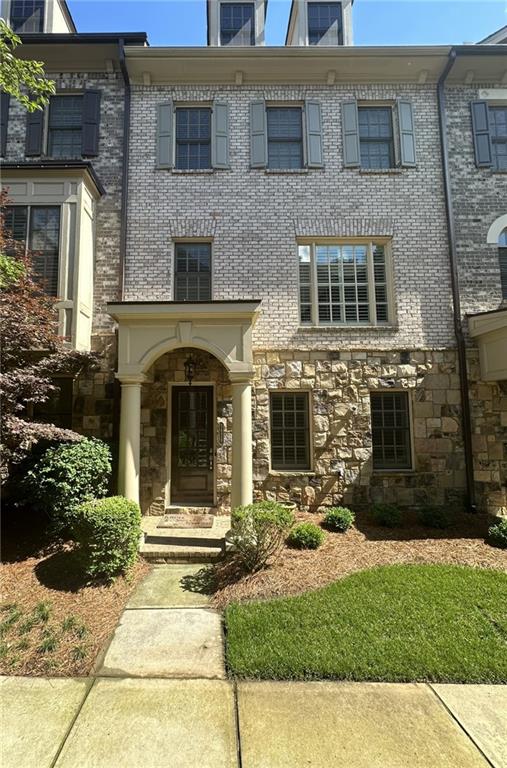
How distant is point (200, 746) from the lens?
8.98ft

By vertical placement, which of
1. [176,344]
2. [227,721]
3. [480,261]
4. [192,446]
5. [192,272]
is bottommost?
[227,721]

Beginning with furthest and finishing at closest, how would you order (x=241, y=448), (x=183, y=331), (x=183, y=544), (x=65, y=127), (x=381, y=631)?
(x=65, y=127) < (x=183, y=331) < (x=241, y=448) < (x=183, y=544) < (x=381, y=631)

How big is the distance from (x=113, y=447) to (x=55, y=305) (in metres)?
2.92

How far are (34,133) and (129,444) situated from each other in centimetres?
739

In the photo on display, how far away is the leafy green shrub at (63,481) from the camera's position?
5.98 metres

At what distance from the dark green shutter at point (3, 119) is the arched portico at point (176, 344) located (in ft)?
17.2

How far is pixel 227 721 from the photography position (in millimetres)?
2957

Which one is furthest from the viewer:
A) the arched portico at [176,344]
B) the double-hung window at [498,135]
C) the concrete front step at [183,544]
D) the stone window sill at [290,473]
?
the double-hung window at [498,135]

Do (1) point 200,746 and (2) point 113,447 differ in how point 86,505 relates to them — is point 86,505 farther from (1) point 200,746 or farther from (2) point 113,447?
(1) point 200,746

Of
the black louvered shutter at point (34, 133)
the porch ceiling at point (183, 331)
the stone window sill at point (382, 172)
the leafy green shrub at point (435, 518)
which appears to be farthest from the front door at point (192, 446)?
the black louvered shutter at point (34, 133)

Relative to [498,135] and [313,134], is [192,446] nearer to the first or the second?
[313,134]

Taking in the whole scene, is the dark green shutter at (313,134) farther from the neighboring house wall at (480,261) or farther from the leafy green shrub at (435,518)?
the leafy green shrub at (435,518)

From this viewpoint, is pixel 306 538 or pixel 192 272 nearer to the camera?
pixel 306 538

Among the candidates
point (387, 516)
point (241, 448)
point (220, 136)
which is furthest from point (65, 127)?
point (387, 516)
